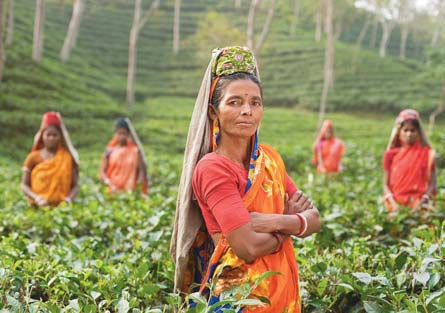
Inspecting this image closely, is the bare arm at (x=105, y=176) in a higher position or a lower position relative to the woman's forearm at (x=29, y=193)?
lower

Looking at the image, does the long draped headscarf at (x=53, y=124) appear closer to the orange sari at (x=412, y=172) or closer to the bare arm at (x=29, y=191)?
the bare arm at (x=29, y=191)

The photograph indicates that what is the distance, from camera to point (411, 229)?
366 cm

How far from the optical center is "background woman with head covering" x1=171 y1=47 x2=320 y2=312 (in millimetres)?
1800

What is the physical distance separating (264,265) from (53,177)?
401 cm

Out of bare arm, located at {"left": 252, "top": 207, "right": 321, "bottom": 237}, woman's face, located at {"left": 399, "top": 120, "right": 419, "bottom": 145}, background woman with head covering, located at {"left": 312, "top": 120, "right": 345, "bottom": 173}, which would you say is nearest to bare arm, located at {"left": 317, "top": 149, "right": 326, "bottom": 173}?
background woman with head covering, located at {"left": 312, "top": 120, "right": 345, "bottom": 173}

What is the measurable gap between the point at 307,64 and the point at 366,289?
3463 centimetres

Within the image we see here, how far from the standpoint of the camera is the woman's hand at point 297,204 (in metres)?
2.04

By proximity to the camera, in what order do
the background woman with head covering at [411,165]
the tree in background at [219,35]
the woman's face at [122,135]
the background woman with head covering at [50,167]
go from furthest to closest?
the tree in background at [219,35], the woman's face at [122,135], the background woman with head covering at [50,167], the background woman with head covering at [411,165]

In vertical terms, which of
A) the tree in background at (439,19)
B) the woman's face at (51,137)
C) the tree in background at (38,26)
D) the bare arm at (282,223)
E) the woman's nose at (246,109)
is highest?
the tree in background at (439,19)

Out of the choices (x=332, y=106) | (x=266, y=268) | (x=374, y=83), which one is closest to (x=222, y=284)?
(x=266, y=268)

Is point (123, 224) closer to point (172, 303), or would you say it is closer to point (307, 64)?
point (172, 303)

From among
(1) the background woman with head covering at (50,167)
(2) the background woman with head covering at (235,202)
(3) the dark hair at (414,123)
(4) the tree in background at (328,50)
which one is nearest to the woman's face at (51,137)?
(1) the background woman with head covering at (50,167)

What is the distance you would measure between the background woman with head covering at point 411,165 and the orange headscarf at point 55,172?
3.21m

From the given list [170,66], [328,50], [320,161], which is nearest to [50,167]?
[320,161]
